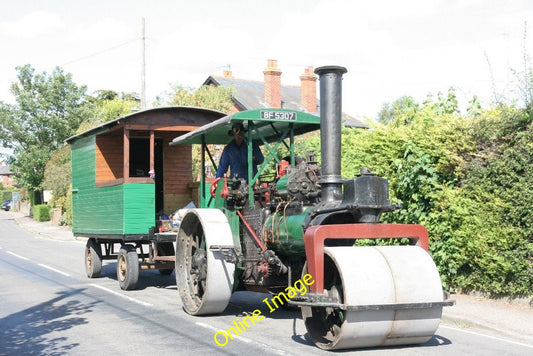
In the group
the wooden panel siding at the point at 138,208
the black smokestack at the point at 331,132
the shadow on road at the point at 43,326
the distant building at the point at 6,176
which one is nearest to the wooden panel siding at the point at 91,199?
the wooden panel siding at the point at 138,208

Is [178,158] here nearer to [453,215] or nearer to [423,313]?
[453,215]

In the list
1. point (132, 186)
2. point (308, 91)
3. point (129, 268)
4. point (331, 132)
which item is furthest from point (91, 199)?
point (308, 91)

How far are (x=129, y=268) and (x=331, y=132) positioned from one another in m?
6.01

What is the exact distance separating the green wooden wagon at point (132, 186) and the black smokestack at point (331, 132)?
4.57 m

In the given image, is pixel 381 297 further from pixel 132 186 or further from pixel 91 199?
pixel 91 199

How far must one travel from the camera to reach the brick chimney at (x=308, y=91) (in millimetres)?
43656

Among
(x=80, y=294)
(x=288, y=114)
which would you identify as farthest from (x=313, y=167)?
(x=80, y=294)


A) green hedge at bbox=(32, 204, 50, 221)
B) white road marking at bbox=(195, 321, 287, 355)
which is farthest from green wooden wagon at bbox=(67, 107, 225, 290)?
green hedge at bbox=(32, 204, 50, 221)

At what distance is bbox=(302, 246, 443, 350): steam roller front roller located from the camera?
614 cm

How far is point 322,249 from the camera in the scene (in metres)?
6.41

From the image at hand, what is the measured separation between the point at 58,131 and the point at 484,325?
47.2 metres

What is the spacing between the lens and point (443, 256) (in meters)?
10.3

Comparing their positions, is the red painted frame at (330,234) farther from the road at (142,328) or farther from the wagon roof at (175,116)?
the wagon roof at (175,116)

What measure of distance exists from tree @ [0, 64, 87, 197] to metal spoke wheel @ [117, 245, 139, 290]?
40742mm
